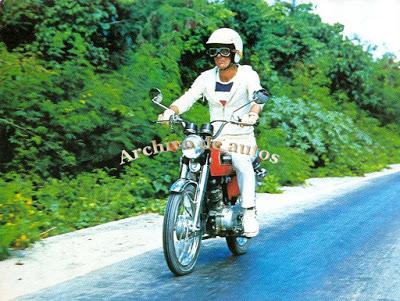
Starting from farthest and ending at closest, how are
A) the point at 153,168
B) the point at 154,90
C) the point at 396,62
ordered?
the point at 396,62 → the point at 153,168 → the point at 154,90

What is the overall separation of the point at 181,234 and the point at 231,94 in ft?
5.02

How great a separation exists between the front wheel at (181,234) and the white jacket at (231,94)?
35.0 inches

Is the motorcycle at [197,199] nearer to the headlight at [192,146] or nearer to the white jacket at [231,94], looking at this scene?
the headlight at [192,146]

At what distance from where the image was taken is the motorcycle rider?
21.4 ft

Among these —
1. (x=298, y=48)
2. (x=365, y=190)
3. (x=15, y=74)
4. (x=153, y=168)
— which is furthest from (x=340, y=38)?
(x=15, y=74)

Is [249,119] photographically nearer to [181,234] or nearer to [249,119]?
[249,119]

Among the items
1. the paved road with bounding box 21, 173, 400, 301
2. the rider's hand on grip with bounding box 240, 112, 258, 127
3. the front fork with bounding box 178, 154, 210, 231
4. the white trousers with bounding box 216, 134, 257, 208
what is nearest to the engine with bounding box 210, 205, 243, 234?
the white trousers with bounding box 216, 134, 257, 208

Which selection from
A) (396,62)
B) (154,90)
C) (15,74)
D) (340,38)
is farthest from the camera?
(396,62)

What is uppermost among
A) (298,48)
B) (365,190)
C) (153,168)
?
(298,48)

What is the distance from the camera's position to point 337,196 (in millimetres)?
13438

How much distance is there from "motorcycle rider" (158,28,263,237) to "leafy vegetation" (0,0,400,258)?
7.75ft

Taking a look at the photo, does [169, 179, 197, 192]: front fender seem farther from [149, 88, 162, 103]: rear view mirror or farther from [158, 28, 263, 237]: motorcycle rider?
[149, 88, 162, 103]: rear view mirror

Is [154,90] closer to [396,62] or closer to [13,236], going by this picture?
[13,236]

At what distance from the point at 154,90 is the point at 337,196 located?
809 centimetres
